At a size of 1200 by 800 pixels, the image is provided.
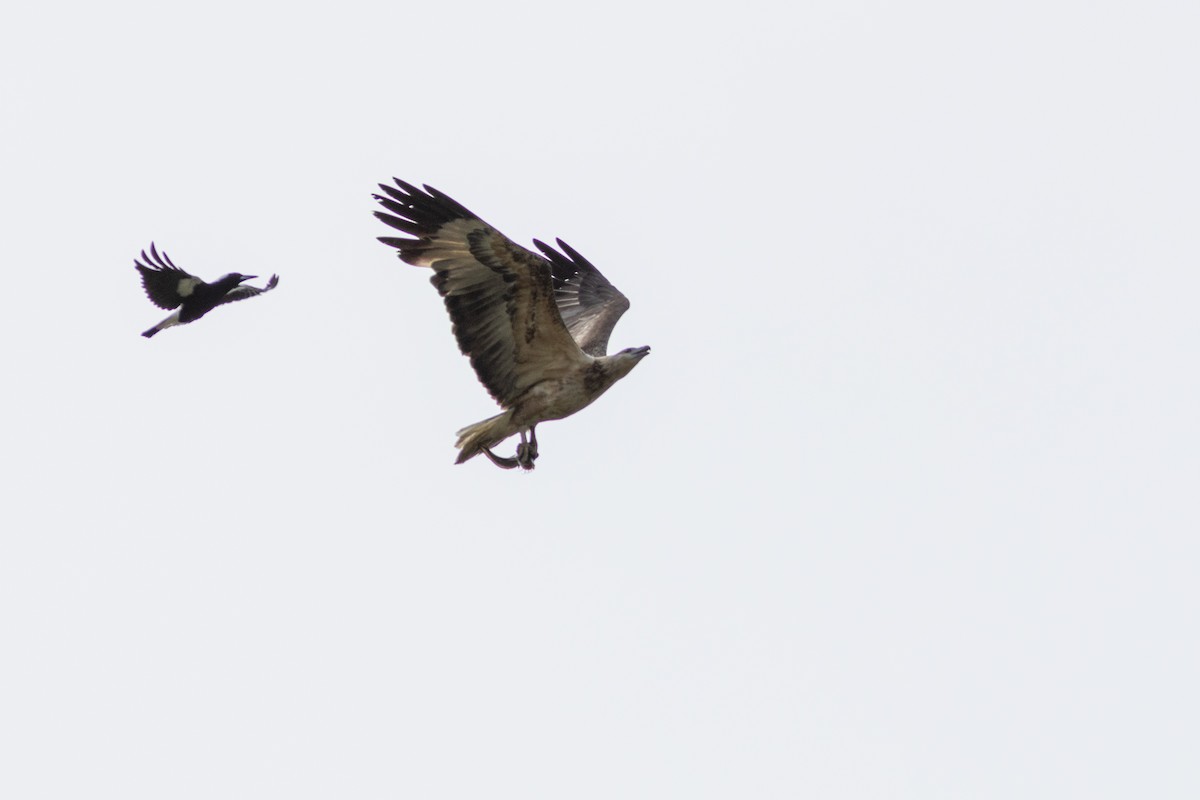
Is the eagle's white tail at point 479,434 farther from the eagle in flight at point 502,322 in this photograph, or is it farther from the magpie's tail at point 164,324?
the magpie's tail at point 164,324

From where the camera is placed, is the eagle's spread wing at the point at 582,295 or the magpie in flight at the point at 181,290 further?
the eagle's spread wing at the point at 582,295

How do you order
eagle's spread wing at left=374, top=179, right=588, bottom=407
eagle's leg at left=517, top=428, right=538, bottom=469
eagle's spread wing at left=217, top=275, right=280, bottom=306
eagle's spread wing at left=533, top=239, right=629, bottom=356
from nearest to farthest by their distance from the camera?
eagle's spread wing at left=374, top=179, right=588, bottom=407 → eagle's leg at left=517, top=428, right=538, bottom=469 → eagle's spread wing at left=217, top=275, right=280, bottom=306 → eagle's spread wing at left=533, top=239, right=629, bottom=356

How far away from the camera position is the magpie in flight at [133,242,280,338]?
54.7ft

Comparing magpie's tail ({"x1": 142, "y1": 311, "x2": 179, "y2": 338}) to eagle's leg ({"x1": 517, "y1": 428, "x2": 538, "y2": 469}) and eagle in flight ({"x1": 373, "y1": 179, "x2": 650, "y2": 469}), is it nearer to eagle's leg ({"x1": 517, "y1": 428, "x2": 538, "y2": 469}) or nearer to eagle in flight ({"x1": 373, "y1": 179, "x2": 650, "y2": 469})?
eagle in flight ({"x1": 373, "y1": 179, "x2": 650, "y2": 469})

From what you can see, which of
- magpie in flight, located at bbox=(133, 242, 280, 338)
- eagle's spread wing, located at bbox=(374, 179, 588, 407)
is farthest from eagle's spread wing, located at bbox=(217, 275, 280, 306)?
eagle's spread wing, located at bbox=(374, 179, 588, 407)

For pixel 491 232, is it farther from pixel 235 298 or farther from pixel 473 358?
pixel 235 298

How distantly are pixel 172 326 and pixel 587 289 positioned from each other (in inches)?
168

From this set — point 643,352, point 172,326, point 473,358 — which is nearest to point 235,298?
point 172,326

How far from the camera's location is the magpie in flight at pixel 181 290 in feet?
54.7

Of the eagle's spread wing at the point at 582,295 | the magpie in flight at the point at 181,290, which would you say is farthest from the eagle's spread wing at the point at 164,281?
the eagle's spread wing at the point at 582,295

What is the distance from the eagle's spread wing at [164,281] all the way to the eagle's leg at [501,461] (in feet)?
9.68

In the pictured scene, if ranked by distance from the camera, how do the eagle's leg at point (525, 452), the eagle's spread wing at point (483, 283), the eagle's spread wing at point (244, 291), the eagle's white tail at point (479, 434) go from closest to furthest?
the eagle's spread wing at point (483, 283) < the eagle's white tail at point (479, 434) < the eagle's leg at point (525, 452) < the eagle's spread wing at point (244, 291)

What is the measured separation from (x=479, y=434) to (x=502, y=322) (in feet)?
3.30

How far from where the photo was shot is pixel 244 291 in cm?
1720
